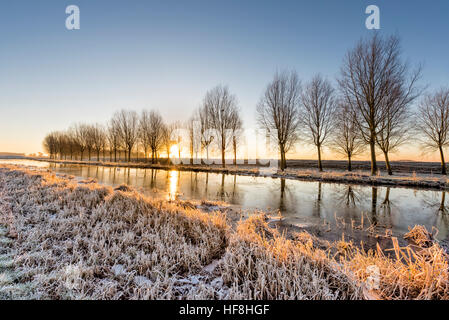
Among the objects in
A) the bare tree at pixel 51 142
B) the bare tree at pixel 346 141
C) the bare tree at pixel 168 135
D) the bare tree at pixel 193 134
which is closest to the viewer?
the bare tree at pixel 346 141

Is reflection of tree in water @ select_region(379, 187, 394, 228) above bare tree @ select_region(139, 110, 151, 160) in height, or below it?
below

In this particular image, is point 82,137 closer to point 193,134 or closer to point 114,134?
point 114,134

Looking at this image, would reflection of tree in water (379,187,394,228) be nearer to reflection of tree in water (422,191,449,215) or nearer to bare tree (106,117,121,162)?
reflection of tree in water (422,191,449,215)

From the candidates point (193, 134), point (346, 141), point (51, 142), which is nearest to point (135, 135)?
point (193, 134)

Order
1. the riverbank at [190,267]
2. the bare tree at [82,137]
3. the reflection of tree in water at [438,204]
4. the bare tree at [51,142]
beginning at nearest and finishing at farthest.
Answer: the riverbank at [190,267], the reflection of tree in water at [438,204], the bare tree at [82,137], the bare tree at [51,142]

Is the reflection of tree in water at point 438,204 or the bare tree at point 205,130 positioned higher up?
the bare tree at point 205,130

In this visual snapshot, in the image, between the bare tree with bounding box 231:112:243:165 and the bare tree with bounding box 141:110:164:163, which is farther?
the bare tree with bounding box 141:110:164:163

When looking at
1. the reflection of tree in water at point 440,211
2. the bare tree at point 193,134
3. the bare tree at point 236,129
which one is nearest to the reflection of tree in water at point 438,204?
the reflection of tree in water at point 440,211

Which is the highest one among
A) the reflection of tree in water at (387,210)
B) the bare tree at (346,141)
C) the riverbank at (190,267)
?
the bare tree at (346,141)

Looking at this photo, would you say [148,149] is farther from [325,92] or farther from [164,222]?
[164,222]

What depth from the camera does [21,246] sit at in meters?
3.21

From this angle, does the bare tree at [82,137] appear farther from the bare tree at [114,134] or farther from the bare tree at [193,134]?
the bare tree at [193,134]

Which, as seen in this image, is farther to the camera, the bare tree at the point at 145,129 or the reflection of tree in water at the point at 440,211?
the bare tree at the point at 145,129

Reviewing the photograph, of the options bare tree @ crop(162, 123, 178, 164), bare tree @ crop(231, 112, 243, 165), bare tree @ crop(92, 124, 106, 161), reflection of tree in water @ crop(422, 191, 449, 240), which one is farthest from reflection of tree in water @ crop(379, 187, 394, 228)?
bare tree @ crop(92, 124, 106, 161)
